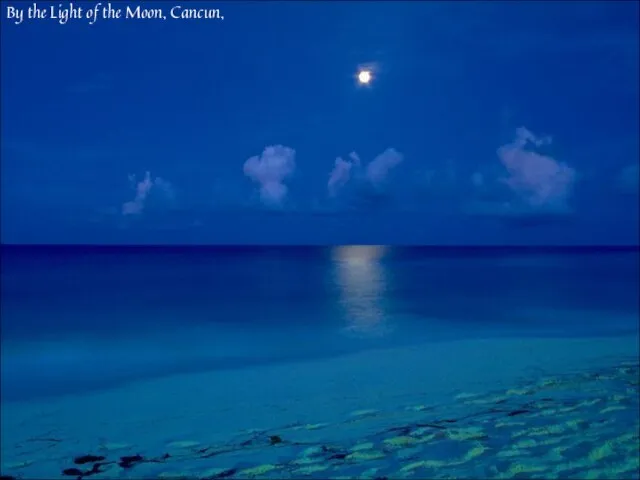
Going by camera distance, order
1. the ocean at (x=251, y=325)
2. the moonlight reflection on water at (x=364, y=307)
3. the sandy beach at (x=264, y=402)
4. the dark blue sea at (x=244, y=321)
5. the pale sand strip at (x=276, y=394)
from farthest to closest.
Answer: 1. the moonlight reflection on water at (x=364, y=307)
2. the dark blue sea at (x=244, y=321)
3. the ocean at (x=251, y=325)
4. the pale sand strip at (x=276, y=394)
5. the sandy beach at (x=264, y=402)

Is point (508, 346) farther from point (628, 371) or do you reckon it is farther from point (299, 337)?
point (299, 337)

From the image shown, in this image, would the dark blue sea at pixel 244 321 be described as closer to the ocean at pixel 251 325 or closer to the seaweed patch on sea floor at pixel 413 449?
the ocean at pixel 251 325

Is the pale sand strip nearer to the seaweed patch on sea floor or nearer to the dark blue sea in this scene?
the seaweed patch on sea floor

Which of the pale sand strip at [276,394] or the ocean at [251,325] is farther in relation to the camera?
the ocean at [251,325]

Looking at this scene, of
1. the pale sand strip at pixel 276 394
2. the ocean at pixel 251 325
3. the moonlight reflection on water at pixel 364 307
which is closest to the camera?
the pale sand strip at pixel 276 394

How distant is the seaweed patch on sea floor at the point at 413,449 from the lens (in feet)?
17.1

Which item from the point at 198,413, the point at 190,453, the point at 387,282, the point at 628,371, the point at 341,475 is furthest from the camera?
the point at 387,282

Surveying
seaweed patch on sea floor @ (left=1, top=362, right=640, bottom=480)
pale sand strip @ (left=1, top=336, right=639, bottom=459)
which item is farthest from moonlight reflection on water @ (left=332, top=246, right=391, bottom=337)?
seaweed patch on sea floor @ (left=1, top=362, right=640, bottom=480)

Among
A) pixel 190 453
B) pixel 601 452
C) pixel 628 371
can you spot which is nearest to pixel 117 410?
pixel 190 453

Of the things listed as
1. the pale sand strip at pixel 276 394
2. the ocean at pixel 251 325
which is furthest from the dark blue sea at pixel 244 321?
the pale sand strip at pixel 276 394

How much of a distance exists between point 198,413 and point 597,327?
11.4 meters

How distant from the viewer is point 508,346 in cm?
1198

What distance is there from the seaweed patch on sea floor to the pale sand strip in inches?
13.4

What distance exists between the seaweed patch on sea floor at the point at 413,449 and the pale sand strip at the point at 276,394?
1.12 ft
